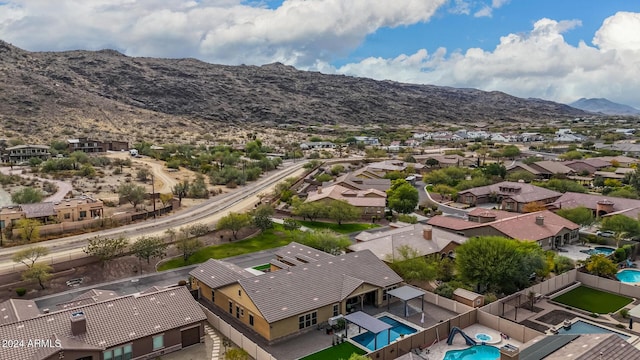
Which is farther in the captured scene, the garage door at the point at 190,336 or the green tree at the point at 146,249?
the green tree at the point at 146,249

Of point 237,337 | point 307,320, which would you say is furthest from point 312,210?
point 237,337

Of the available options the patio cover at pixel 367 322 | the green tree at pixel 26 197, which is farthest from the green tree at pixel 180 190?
the patio cover at pixel 367 322

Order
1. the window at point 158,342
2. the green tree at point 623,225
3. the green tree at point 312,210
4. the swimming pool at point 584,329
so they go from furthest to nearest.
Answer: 1. the green tree at point 312,210
2. the green tree at point 623,225
3. the swimming pool at point 584,329
4. the window at point 158,342

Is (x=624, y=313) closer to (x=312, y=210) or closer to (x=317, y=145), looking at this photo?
(x=312, y=210)

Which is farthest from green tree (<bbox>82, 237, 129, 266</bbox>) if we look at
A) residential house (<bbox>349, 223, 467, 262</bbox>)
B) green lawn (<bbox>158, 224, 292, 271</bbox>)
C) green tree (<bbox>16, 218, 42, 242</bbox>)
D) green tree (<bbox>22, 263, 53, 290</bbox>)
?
residential house (<bbox>349, 223, 467, 262</bbox>)

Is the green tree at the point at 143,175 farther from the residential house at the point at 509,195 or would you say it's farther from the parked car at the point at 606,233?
the parked car at the point at 606,233

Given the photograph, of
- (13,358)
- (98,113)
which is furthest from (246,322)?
(98,113)
